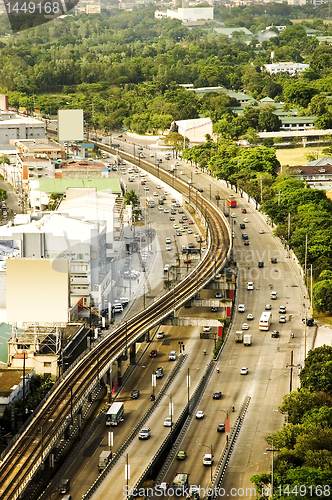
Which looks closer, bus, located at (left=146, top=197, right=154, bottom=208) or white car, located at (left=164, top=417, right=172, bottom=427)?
white car, located at (left=164, top=417, right=172, bottom=427)

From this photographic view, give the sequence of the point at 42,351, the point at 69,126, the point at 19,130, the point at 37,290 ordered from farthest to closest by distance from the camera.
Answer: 1. the point at 19,130
2. the point at 69,126
3. the point at 42,351
4. the point at 37,290

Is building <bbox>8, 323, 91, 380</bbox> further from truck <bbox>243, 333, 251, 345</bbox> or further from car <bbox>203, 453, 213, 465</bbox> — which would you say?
truck <bbox>243, 333, 251, 345</bbox>

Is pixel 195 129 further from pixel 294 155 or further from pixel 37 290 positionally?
pixel 37 290

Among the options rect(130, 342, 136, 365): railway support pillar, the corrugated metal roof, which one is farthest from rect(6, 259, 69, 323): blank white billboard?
the corrugated metal roof

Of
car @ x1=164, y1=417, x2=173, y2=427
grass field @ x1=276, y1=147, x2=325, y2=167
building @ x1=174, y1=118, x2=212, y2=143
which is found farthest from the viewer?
building @ x1=174, y1=118, x2=212, y2=143

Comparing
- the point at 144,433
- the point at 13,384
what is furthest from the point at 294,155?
the point at 144,433
